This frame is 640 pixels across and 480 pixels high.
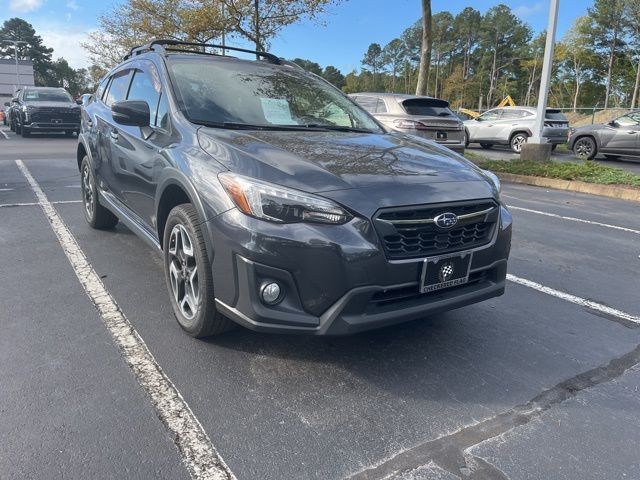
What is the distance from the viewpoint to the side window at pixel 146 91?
356 cm

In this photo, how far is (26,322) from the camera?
3.19m

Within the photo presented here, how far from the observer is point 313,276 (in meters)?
2.36

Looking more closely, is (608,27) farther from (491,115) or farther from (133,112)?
(133,112)

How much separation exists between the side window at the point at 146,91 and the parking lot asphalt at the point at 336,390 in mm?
1319

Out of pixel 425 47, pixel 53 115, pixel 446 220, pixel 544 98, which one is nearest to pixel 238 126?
pixel 446 220

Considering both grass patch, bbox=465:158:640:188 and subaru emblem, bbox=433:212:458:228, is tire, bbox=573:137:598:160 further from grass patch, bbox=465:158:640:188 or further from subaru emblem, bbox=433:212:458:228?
subaru emblem, bbox=433:212:458:228

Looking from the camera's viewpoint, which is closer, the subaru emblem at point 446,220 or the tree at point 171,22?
the subaru emblem at point 446,220

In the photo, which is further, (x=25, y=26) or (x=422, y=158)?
(x=25, y=26)

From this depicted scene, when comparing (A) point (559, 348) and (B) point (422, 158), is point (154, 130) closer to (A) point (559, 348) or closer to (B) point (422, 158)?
(B) point (422, 158)

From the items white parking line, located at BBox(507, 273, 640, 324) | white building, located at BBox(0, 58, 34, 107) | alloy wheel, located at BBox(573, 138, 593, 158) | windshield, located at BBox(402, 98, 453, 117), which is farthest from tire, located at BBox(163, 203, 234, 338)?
white building, located at BBox(0, 58, 34, 107)

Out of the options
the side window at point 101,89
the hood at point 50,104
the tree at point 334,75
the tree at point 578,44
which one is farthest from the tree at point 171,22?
the tree at point 334,75

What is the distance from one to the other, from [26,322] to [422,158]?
2.66 m

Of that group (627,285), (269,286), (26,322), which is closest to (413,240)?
(269,286)

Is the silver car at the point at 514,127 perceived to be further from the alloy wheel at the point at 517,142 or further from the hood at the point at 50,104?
the hood at the point at 50,104
